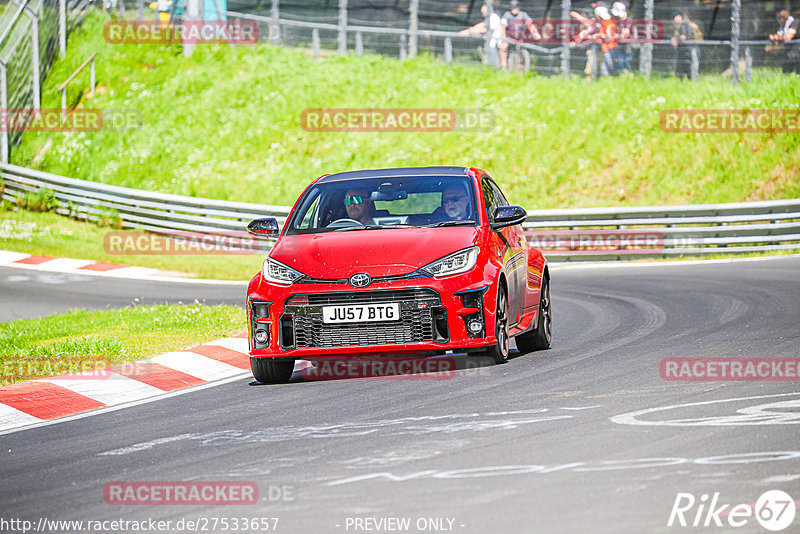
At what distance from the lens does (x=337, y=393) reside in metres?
8.25

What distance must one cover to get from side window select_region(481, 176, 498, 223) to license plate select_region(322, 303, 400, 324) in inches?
62.5

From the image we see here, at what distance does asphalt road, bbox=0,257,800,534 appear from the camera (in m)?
4.94

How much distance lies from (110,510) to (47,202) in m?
23.2

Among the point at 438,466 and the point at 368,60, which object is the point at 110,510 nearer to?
the point at 438,466

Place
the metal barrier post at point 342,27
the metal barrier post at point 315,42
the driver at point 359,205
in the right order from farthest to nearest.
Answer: the metal barrier post at point 315,42 → the metal barrier post at point 342,27 → the driver at point 359,205

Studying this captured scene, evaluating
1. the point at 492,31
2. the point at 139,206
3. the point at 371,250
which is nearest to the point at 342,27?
the point at 492,31

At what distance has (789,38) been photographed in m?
24.1

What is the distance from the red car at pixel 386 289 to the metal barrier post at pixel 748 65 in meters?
16.9

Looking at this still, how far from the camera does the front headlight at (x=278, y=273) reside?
8.73m

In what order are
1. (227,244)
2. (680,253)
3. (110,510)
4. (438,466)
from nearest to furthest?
1. (110,510)
2. (438,466)
3. (680,253)
4. (227,244)

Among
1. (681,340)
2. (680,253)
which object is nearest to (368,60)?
(680,253)

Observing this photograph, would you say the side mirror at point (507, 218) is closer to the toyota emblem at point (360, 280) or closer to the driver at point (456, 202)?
the driver at point (456, 202)

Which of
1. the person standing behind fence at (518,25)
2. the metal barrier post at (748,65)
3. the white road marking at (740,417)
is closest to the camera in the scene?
the white road marking at (740,417)

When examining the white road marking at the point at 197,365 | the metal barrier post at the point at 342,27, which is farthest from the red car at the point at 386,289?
the metal barrier post at the point at 342,27
